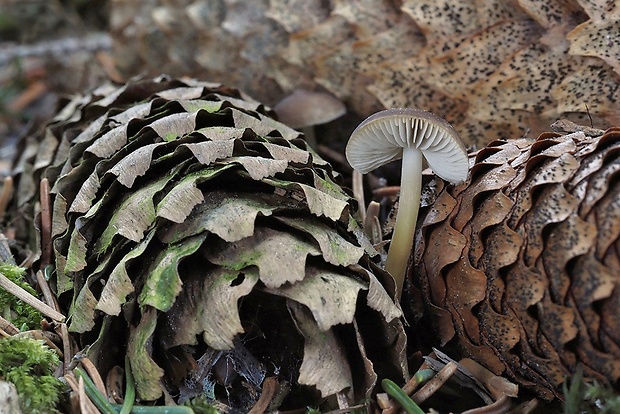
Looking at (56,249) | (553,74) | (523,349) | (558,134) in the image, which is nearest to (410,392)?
(523,349)

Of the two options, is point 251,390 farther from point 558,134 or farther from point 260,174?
point 558,134

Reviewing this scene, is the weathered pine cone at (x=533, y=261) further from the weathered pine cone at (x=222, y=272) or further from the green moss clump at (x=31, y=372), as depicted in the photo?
the green moss clump at (x=31, y=372)

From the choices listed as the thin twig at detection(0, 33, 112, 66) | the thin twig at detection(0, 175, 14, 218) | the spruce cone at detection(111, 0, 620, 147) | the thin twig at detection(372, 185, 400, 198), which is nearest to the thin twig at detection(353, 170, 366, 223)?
the thin twig at detection(372, 185, 400, 198)

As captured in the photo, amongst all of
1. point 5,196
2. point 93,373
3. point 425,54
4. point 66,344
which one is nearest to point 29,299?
point 66,344

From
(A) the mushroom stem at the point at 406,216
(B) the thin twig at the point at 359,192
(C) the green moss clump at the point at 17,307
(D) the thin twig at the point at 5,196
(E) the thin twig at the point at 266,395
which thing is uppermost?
(A) the mushroom stem at the point at 406,216

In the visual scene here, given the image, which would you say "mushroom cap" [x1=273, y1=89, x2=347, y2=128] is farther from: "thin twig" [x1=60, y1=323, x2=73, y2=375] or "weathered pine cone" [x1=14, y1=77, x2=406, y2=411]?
"thin twig" [x1=60, y1=323, x2=73, y2=375]

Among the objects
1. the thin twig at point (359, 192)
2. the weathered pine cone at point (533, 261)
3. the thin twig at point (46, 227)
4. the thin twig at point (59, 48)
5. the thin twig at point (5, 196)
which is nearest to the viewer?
the weathered pine cone at point (533, 261)

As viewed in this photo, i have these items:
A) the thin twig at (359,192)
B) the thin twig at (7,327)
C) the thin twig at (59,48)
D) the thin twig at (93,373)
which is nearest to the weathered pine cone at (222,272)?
the thin twig at (93,373)
